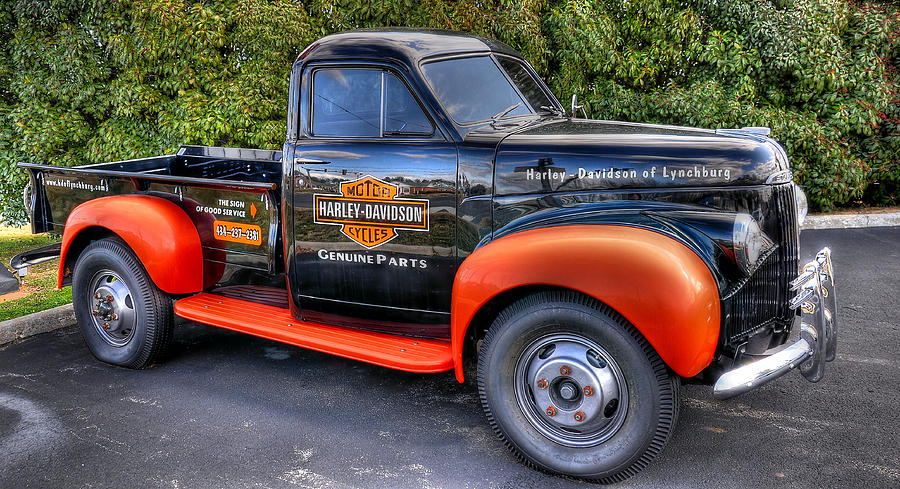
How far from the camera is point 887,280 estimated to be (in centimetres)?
655

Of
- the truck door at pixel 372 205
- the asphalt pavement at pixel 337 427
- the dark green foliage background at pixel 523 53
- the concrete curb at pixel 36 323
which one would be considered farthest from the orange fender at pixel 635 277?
the dark green foliage background at pixel 523 53

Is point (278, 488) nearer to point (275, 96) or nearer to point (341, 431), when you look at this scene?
point (341, 431)

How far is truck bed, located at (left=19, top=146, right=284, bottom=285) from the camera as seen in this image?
170 inches

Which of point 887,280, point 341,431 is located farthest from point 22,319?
point 887,280

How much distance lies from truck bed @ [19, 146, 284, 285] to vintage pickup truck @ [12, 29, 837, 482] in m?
0.02

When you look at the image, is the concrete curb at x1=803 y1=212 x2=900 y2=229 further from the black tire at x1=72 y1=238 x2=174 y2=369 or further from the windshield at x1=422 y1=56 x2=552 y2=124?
the black tire at x1=72 y1=238 x2=174 y2=369

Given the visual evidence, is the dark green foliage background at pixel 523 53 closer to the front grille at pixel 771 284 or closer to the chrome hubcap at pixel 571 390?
the front grille at pixel 771 284

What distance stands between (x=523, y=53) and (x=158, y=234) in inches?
219

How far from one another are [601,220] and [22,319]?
4.59 metres

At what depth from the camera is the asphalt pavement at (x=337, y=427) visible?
3348 mm

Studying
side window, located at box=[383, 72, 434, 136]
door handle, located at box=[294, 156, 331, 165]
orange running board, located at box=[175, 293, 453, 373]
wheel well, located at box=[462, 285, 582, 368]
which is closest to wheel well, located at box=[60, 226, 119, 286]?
Answer: orange running board, located at box=[175, 293, 453, 373]

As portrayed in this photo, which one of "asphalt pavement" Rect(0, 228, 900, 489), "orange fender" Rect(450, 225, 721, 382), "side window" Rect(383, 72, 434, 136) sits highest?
"side window" Rect(383, 72, 434, 136)

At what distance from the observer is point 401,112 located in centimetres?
392

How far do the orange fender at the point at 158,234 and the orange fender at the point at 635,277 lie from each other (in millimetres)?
2172
